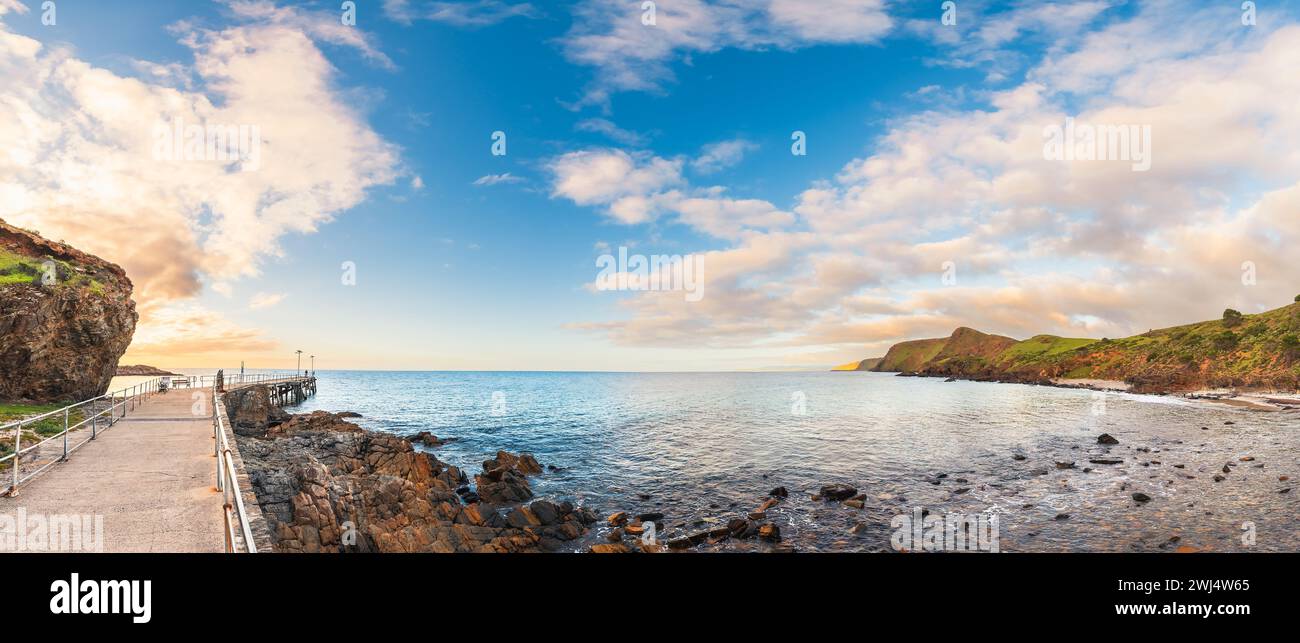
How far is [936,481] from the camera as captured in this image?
24.3 m

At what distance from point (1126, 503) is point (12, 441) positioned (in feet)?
128

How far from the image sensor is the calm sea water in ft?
55.1

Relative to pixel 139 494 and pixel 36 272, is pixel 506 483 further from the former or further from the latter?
pixel 36 272

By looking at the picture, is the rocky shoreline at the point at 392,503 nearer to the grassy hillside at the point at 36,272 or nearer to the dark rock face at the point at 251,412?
the dark rock face at the point at 251,412

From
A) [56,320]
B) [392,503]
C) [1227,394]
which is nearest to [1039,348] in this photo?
[1227,394]

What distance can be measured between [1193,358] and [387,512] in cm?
12127

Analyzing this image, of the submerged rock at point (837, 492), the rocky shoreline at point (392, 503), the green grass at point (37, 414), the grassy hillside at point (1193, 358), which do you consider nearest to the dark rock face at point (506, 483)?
the rocky shoreline at point (392, 503)

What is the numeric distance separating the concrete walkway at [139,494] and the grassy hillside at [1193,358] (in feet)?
333

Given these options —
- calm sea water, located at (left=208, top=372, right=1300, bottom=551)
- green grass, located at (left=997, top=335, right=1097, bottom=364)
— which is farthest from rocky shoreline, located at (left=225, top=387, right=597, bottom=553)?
green grass, located at (left=997, top=335, right=1097, bottom=364)

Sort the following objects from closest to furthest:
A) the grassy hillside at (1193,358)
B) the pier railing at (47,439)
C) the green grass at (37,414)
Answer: the pier railing at (47,439)
the green grass at (37,414)
the grassy hillside at (1193,358)

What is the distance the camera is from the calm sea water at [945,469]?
16797 mm

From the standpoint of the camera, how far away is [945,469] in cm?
2698
